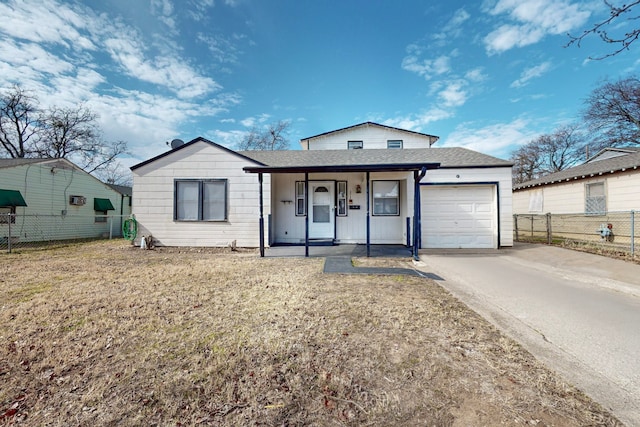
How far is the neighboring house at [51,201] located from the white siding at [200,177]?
16.7ft

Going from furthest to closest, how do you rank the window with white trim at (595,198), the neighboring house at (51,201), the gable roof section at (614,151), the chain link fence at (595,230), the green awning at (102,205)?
the green awning at (102,205) → the gable roof section at (614,151) → the neighboring house at (51,201) → the window with white trim at (595,198) → the chain link fence at (595,230)

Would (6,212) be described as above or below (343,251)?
above

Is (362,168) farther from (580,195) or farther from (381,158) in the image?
(580,195)

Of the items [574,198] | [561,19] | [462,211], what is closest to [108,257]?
[462,211]

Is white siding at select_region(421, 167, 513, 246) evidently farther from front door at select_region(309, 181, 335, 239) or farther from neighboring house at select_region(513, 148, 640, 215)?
front door at select_region(309, 181, 335, 239)

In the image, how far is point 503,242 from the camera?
846 centimetres

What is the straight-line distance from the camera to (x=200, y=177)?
862 cm

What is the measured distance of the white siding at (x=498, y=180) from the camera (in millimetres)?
8375

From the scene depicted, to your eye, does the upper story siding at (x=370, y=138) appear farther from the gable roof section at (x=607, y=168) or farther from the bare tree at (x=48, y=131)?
the bare tree at (x=48, y=131)

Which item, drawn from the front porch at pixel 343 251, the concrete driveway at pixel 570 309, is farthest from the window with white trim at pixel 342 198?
the concrete driveway at pixel 570 309

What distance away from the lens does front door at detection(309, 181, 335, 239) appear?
9.25 meters

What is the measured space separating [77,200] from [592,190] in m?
24.4

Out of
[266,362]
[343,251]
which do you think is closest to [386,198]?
[343,251]

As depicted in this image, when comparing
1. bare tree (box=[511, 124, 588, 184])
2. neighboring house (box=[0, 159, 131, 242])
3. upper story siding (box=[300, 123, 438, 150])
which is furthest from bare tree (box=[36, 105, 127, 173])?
bare tree (box=[511, 124, 588, 184])
